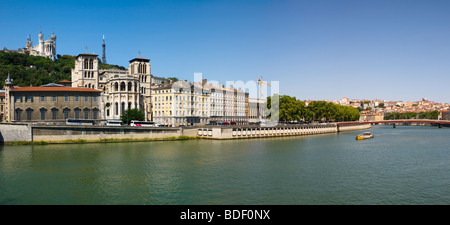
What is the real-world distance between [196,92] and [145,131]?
27437 millimetres

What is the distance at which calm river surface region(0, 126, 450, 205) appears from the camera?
820 inches

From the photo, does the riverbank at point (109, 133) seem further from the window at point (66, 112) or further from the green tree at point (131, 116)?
the window at point (66, 112)

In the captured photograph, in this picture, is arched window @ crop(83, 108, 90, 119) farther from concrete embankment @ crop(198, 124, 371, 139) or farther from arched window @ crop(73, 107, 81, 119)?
concrete embankment @ crop(198, 124, 371, 139)

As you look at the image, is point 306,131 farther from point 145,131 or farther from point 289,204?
point 289,204

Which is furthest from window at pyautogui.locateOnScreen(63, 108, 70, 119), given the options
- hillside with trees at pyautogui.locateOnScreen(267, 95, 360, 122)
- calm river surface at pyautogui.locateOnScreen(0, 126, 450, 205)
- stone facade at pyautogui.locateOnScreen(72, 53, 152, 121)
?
hillside with trees at pyautogui.locateOnScreen(267, 95, 360, 122)

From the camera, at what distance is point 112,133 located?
53500 mm

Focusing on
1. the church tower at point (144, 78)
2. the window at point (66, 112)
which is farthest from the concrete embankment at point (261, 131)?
the church tower at point (144, 78)

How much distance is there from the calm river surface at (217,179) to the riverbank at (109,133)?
28.0 ft

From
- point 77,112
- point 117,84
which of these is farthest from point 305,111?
point 77,112

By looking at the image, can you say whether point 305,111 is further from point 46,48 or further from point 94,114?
point 46,48
